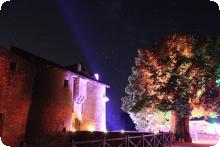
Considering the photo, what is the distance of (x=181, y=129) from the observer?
25.8 m

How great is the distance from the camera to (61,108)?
25.6m

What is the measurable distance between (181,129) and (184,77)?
18.2ft

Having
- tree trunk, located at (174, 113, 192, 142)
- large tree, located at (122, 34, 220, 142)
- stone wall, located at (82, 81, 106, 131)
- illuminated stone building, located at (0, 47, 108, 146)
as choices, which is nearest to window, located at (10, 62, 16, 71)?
illuminated stone building, located at (0, 47, 108, 146)

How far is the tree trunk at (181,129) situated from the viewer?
83.1ft

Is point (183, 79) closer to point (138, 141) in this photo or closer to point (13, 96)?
point (138, 141)

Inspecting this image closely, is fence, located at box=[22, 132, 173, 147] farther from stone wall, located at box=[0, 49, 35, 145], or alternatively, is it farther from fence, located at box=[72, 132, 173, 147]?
stone wall, located at box=[0, 49, 35, 145]

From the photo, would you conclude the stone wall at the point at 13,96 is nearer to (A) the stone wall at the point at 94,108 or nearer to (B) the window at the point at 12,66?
(B) the window at the point at 12,66

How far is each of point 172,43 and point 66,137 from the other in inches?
604

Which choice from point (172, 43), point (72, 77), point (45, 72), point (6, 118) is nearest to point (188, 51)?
point (172, 43)

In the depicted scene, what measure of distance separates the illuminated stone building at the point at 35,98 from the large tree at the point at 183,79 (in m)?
7.56

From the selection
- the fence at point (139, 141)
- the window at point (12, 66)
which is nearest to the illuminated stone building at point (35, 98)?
the window at point (12, 66)

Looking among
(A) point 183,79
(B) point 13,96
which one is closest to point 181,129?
(A) point 183,79

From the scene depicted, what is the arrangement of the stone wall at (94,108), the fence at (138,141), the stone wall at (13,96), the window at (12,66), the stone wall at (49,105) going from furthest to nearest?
1. the stone wall at (94,108)
2. the stone wall at (49,105)
3. the window at (12,66)
4. the stone wall at (13,96)
5. the fence at (138,141)

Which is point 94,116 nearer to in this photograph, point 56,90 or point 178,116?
point 56,90
